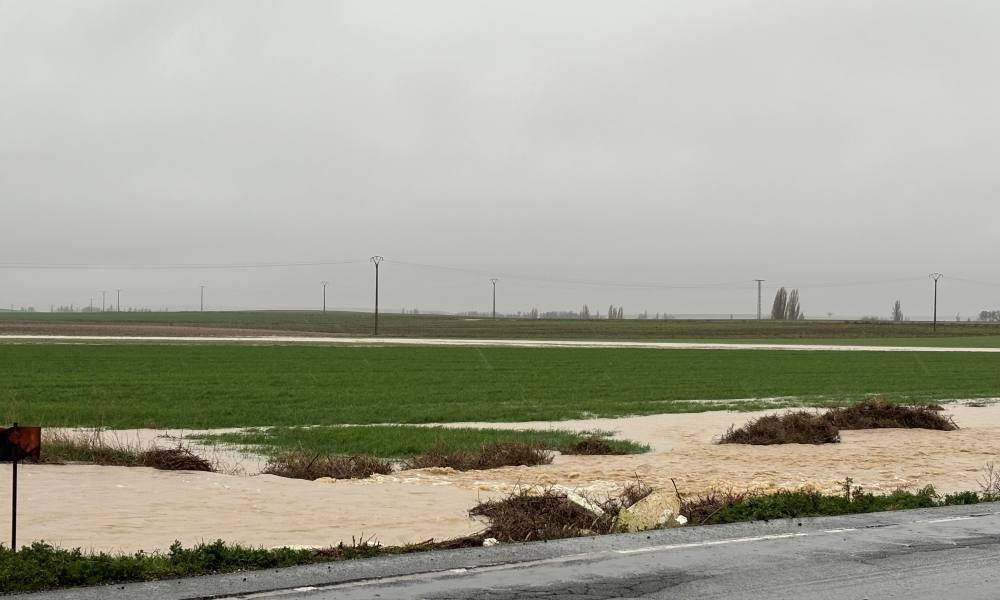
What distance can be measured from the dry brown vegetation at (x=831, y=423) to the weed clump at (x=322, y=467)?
9.08m

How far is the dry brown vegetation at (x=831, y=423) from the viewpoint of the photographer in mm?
23203

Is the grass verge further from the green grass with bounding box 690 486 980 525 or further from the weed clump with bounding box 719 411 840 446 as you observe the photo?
the weed clump with bounding box 719 411 840 446

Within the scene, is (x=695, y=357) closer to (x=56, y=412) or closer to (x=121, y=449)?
(x=56, y=412)

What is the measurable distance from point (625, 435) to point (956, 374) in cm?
3206

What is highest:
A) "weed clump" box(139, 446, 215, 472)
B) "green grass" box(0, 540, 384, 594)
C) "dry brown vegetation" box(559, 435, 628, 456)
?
"green grass" box(0, 540, 384, 594)

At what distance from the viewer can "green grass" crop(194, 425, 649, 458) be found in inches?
803

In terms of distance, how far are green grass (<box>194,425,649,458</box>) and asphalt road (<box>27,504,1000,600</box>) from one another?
374 inches

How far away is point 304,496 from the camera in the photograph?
1490 cm

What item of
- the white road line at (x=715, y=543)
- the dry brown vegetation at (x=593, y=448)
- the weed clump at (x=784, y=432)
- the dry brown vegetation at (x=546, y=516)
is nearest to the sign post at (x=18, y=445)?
the dry brown vegetation at (x=546, y=516)

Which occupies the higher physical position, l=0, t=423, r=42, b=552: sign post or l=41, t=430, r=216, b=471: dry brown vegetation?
l=0, t=423, r=42, b=552: sign post

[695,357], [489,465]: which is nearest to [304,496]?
[489,465]

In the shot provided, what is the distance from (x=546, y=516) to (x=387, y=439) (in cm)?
983

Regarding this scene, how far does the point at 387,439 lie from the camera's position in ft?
70.9

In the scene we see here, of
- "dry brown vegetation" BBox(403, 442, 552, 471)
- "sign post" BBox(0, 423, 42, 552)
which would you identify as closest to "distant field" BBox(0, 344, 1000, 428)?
"dry brown vegetation" BBox(403, 442, 552, 471)
